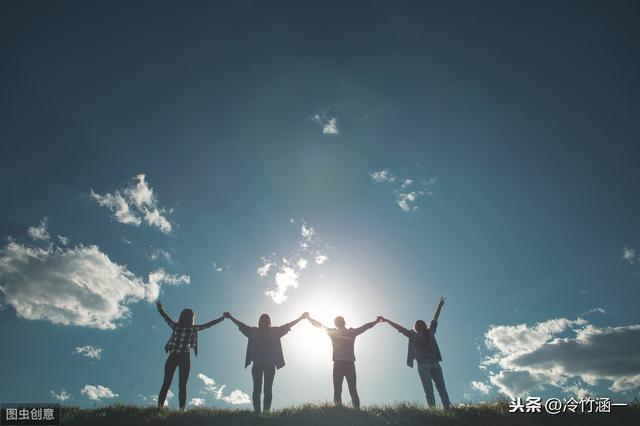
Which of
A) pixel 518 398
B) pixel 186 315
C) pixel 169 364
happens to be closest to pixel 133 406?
pixel 169 364

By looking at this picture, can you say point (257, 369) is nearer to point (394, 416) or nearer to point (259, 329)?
point (259, 329)

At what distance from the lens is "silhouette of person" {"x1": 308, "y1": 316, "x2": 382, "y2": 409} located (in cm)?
1255

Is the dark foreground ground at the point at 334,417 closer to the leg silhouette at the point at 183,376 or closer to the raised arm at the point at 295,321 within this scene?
the leg silhouette at the point at 183,376

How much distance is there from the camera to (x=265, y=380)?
1239cm

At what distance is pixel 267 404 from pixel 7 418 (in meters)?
6.95

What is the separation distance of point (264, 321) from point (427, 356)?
5370 mm

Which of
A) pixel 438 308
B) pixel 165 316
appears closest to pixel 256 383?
→ pixel 165 316

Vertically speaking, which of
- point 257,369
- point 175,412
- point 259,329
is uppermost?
point 259,329

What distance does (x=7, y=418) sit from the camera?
433 inches

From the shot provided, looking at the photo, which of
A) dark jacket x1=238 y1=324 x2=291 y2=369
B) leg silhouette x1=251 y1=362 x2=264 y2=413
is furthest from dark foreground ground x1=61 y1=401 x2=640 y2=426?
dark jacket x1=238 y1=324 x2=291 y2=369

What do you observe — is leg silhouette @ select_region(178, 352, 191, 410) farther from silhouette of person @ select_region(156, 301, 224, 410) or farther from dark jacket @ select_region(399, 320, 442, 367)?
dark jacket @ select_region(399, 320, 442, 367)

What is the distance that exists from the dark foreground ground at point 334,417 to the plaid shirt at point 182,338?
5.82ft

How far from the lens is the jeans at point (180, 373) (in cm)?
1202

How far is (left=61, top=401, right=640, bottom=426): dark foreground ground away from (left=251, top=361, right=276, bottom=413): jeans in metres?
0.61
